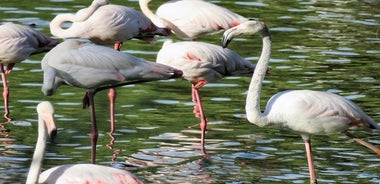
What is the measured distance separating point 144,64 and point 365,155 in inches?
77.4

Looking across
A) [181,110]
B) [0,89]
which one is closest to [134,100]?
[181,110]

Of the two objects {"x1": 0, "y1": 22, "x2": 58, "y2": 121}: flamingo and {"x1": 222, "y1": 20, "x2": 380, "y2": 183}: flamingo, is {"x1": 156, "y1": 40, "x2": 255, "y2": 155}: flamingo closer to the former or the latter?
{"x1": 0, "y1": 22, "x2": 58, "y2": 121}: flamingo

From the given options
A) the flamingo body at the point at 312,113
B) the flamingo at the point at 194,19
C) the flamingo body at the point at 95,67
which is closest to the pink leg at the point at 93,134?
the flamingo body at the point at 95,67

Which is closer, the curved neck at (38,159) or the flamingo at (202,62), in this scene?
the curved neck at (38,159)

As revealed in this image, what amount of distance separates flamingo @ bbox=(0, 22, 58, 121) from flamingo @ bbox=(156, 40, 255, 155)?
126 centimetres

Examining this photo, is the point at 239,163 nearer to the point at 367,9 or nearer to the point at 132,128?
the point at 132,128

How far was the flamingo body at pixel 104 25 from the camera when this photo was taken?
11.0 meters

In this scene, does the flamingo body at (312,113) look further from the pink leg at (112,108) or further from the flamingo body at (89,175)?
the pink leg at (112,108)

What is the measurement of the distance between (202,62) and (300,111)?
1.86m

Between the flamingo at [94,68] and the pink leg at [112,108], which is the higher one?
the flamingo at [94,68]

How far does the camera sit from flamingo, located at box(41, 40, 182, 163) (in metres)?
9.15

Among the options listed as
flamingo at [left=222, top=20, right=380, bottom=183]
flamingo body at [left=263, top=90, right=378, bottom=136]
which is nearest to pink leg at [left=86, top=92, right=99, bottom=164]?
flamingo at [left=222, top=20, right=380, bottom=183]

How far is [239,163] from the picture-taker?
9250mm

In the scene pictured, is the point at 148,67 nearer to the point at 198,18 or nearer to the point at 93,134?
the point at 93,134
